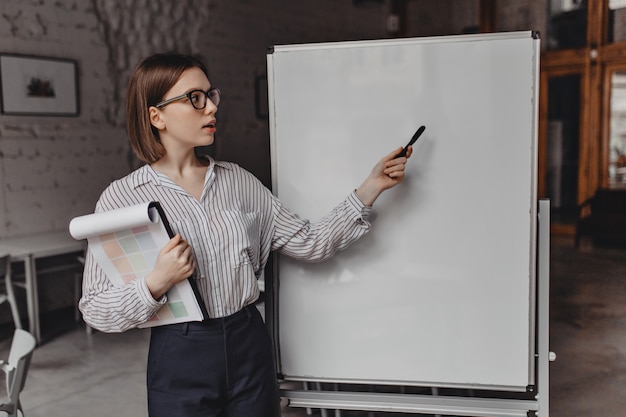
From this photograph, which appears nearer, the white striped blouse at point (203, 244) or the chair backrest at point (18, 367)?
the white striped blouse at point (203, 244)

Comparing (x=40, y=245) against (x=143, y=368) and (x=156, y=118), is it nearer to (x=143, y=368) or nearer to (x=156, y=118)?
(x=143, y=368)

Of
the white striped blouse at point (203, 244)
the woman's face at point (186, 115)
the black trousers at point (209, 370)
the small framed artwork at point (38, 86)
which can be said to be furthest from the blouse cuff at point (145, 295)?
the small framed artwork at point (38, 86)

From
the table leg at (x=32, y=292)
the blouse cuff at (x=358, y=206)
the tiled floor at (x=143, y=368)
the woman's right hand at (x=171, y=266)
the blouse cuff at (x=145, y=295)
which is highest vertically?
the blouse cuff at (x=358, y=206)

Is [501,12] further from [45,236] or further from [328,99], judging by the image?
[328,99]

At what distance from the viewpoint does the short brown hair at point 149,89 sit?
138 centimetres

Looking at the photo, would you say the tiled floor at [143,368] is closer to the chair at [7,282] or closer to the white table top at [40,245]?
the chair at [7,282]

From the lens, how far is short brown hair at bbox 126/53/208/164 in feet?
4.54

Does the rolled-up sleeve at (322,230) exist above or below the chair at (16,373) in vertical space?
above

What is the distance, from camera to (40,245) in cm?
436

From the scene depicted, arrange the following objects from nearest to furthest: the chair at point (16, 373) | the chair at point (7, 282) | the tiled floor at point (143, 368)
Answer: the chair at point (16, 373) < the tiled floor at point (143, 368) < the chair at point (7, 282)

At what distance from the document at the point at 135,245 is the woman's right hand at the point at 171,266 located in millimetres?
31

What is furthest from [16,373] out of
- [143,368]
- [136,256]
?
[143,368]

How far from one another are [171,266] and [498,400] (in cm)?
100

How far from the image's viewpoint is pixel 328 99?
180 cm
